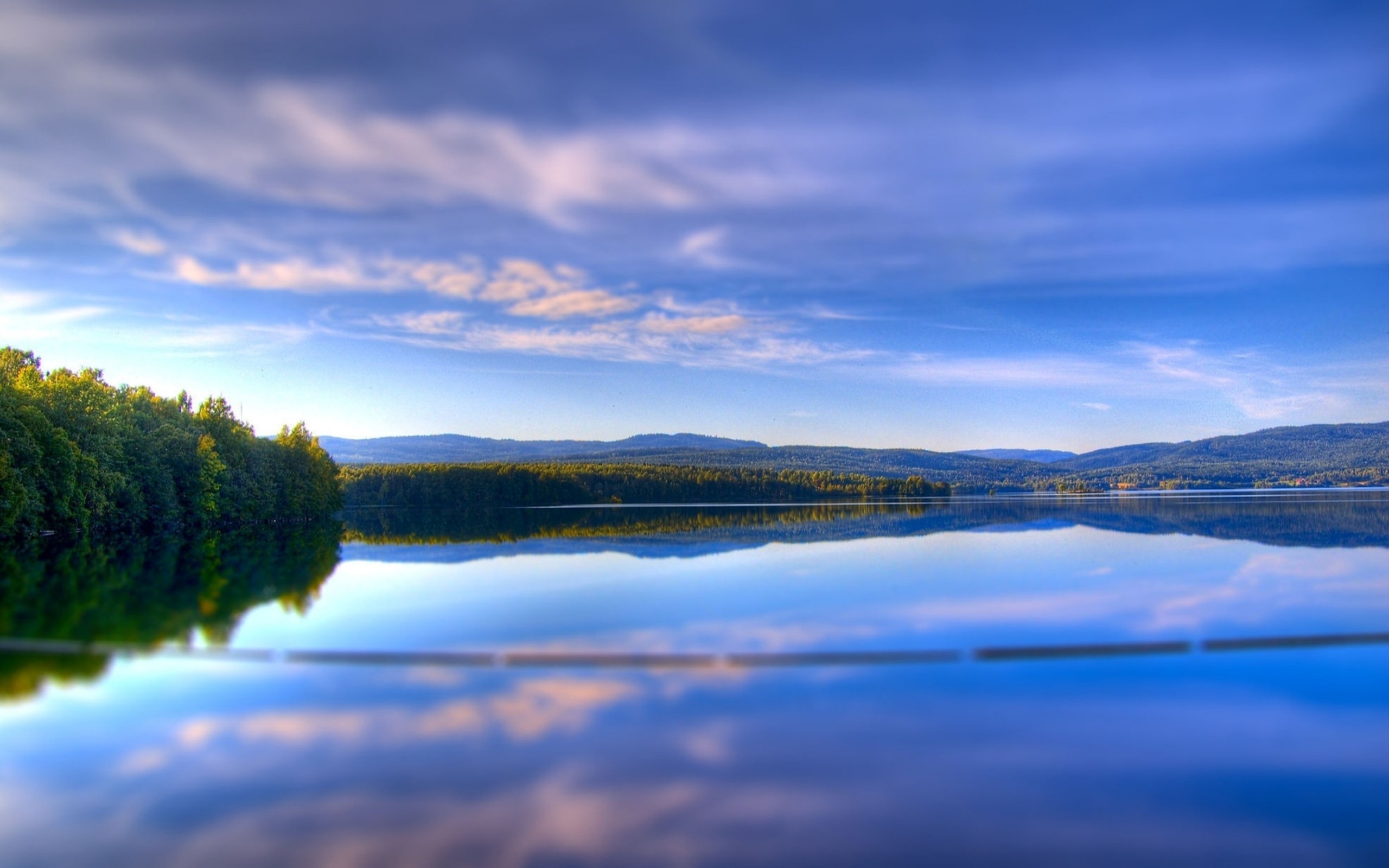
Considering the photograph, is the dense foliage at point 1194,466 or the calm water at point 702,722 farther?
the dense foliage at point 1194,466

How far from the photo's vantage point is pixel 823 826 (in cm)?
814

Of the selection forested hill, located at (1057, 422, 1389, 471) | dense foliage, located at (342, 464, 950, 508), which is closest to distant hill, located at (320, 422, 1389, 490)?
forested hill, located at (1057, 422, 1389, 471)

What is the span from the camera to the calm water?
26.1 ft

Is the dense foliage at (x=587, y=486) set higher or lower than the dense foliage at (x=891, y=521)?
higher

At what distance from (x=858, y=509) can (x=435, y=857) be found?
78817 mm

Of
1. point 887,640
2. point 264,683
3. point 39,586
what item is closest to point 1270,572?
point 887,640

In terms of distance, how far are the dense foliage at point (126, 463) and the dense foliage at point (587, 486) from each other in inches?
1483

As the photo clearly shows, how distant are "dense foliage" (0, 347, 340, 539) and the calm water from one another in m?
21.1

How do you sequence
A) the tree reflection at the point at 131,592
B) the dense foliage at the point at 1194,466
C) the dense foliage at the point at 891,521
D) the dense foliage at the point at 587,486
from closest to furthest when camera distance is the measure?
the tree reflection at the point at 131,592
the dense foliage at the point at 891,521
the dense foliage at the point at 587,486
the dense foliage at the point at 1194,466

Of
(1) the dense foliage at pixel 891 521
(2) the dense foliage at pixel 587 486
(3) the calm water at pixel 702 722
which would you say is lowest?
(3) the calm water at pixel 702 722

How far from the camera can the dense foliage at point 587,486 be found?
118m

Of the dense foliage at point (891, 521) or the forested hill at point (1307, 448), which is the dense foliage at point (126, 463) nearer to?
the dense foliage at point (891, 521)

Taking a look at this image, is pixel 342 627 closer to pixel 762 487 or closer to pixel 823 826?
pixel 823 826

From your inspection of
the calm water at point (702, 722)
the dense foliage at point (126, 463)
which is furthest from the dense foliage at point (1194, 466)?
the calm water at point (702, 722)
